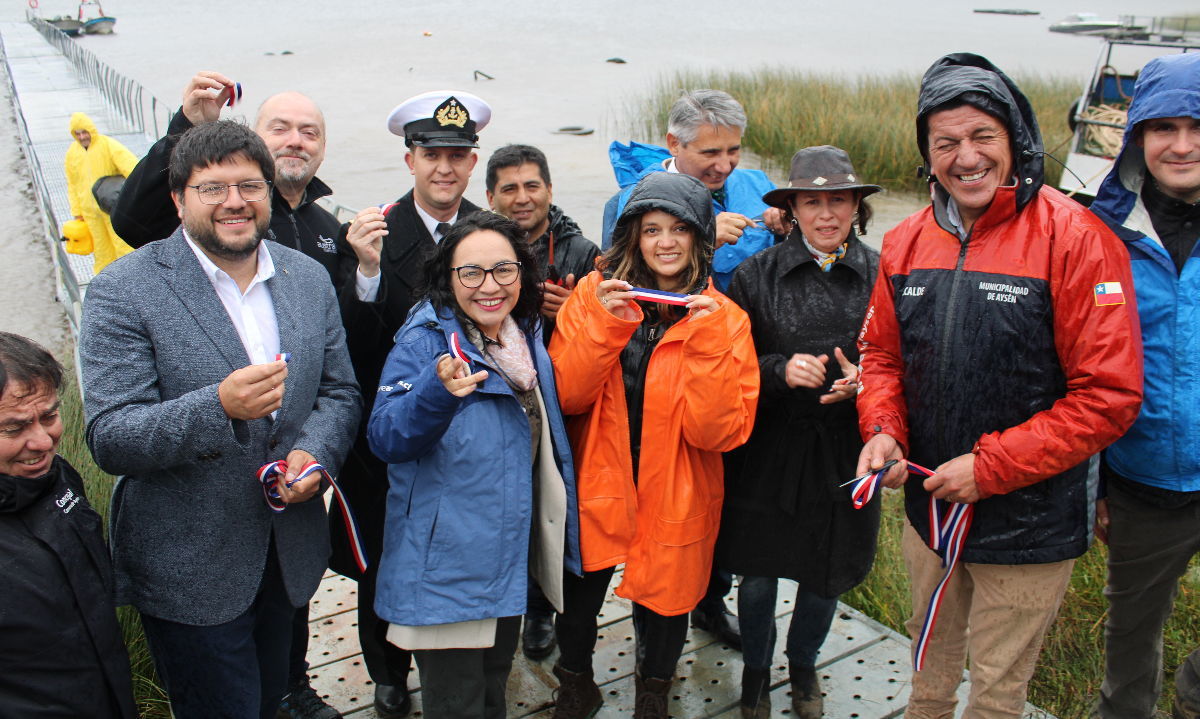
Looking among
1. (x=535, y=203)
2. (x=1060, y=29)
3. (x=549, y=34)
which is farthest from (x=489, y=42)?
(x=535, y=203)

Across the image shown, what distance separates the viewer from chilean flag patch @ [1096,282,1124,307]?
2201 mm

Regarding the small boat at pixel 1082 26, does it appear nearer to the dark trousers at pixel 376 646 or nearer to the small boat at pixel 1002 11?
the small boat at pixel 1002 11

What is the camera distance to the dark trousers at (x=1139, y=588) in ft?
8.54

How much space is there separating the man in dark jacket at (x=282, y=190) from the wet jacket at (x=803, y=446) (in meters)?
1.36

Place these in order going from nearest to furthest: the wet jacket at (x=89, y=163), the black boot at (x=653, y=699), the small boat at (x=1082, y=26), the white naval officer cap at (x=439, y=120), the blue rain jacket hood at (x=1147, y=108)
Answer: the blue rain jacket hood at (x=1147, y=108), the black boot at (x=653, y=699), the white naval officer cap at (x=439, y=120), the wet jacket at (x=89, y=163), the small boat at (x=1082, y=26)

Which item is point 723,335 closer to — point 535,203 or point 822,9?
point 535,203

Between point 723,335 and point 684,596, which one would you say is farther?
point 684,596

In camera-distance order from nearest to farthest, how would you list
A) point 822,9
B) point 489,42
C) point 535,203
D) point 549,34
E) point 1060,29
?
point 535,203, point 489,42, point 549,34, point 1060,29, point 822,9

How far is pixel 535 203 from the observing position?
3.27 metres

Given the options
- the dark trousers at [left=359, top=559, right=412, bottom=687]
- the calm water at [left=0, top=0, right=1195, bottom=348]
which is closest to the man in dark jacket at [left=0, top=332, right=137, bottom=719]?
the dark trousers at [left=359, top=559, right=412, bottom=687]

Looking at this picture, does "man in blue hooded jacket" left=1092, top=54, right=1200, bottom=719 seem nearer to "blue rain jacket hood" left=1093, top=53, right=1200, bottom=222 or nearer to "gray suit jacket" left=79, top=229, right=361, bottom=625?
"blue rain jacket hood" left=1093, top=53, right=1200, bottom=222

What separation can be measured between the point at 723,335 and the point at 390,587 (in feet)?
3.63

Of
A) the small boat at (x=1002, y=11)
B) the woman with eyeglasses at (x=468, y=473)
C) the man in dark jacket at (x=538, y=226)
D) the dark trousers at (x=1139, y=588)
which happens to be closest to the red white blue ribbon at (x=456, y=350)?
the woman with eyeglasses at (x=468, y=473)

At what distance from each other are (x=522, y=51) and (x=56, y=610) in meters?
30.6
